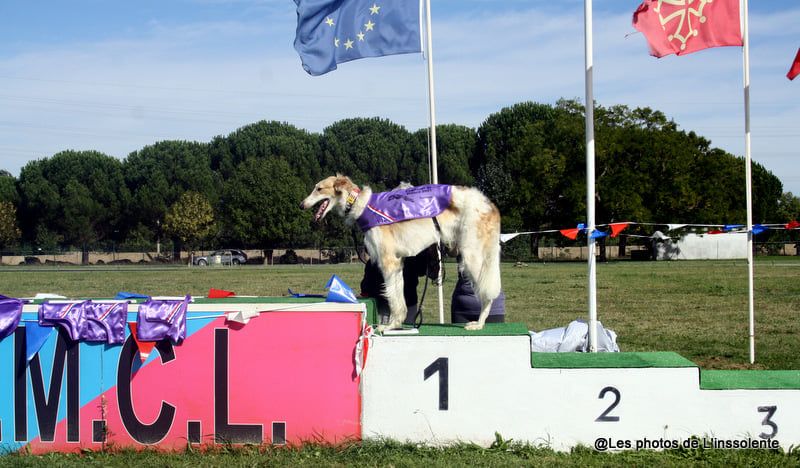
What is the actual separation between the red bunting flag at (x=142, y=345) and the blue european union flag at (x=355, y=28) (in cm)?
429

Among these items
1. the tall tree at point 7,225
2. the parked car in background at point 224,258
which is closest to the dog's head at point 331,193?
the parked car in background at point 224,258

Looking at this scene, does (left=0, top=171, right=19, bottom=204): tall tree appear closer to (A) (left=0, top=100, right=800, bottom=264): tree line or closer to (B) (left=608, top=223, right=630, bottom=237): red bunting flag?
(A) (left=0, top=100, right=800, bottom=264): tree line

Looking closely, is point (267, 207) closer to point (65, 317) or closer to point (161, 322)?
point (65, 317)

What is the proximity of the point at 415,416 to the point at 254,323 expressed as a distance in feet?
4.99

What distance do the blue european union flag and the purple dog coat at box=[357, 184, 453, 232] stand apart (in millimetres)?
2623

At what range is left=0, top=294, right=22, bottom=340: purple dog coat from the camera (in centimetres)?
583

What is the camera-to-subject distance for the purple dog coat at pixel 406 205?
6848 millimetres

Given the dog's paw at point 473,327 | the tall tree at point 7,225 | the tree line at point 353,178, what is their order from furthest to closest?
the tall tree at point 7,225 < the tree line at point 353,178 < the dog's paw at point 473,327

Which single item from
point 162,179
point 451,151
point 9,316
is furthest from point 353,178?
point 9,316

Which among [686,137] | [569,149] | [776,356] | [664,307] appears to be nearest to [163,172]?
[569,149]

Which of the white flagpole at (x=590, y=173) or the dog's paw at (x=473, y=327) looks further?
the white flagpole at (x=590, y=173)

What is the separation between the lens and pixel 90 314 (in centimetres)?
587

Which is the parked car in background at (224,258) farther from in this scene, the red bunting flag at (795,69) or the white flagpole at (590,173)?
the red bunting flag at (795,69)

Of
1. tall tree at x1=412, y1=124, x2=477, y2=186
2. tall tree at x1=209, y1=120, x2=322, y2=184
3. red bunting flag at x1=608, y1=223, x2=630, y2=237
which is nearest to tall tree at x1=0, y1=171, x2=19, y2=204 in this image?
tall tree at x1=209, y1=120, x2=322, y2=184
